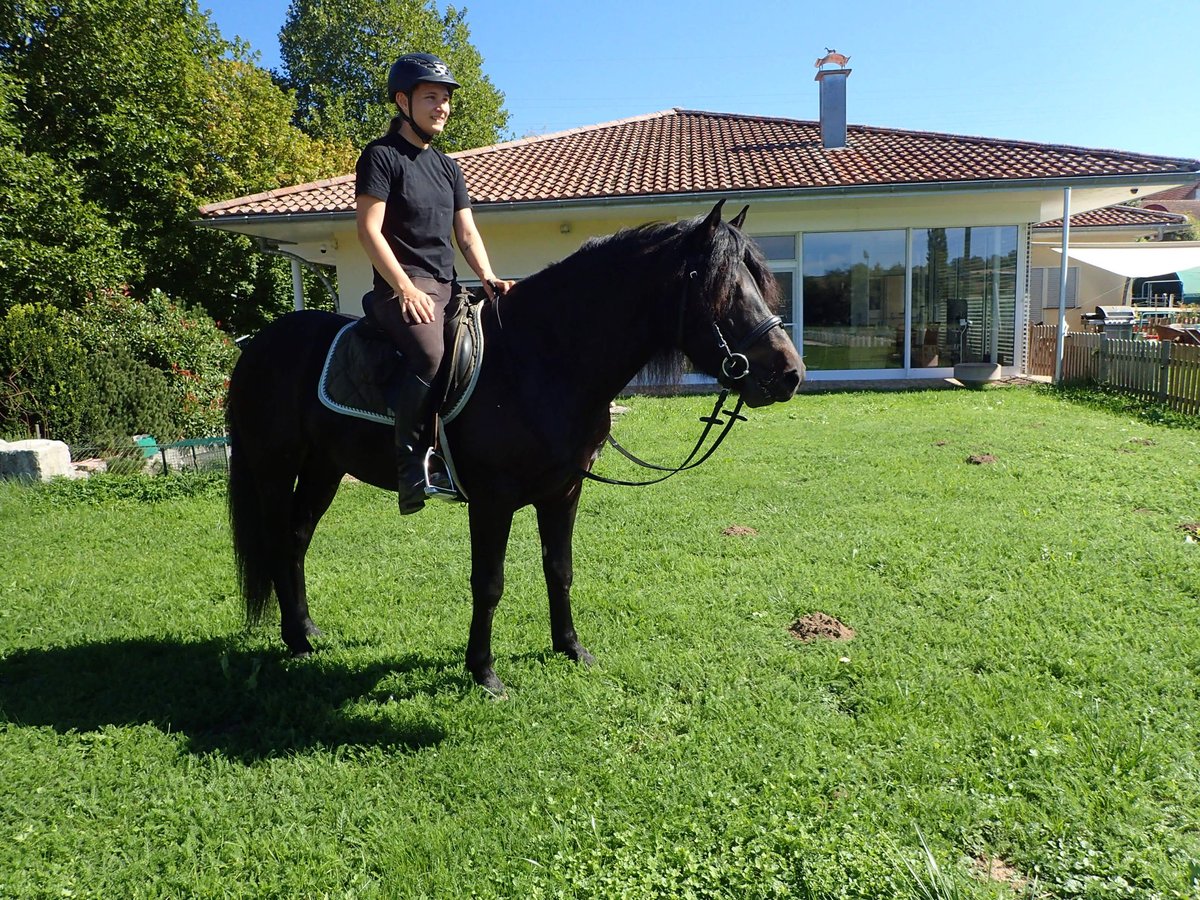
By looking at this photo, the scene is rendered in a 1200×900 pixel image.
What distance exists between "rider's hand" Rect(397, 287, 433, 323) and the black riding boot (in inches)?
9.9

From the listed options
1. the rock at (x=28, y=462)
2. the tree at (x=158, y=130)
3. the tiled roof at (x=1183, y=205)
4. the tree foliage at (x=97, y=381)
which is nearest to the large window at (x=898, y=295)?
the tree foliage at (x=97, y=381)

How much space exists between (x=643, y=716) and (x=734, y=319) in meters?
1.74

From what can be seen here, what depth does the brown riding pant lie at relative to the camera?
320 cm

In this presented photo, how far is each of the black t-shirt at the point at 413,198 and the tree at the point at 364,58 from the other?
30.4 metres

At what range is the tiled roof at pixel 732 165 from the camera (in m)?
13.6

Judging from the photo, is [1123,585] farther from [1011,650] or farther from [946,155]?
[946,155]

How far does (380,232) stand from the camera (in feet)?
10.5

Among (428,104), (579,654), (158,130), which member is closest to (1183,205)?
(158,130)

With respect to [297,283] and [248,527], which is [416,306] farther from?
[297,283]

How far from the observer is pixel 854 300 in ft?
49.9

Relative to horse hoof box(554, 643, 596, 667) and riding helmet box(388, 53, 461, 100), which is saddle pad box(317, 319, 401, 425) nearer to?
riding helmet box(388, 53, 461, 100)

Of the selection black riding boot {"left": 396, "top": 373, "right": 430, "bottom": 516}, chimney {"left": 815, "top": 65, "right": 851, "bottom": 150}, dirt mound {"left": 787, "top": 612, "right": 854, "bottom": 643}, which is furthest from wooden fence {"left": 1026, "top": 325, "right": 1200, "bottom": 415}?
black riding boot {"left": 396, "top": 373, "right": 430, "bottom": 516}

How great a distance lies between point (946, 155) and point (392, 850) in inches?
652

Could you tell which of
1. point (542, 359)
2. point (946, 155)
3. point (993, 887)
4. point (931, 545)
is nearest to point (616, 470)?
point (931, 545)
